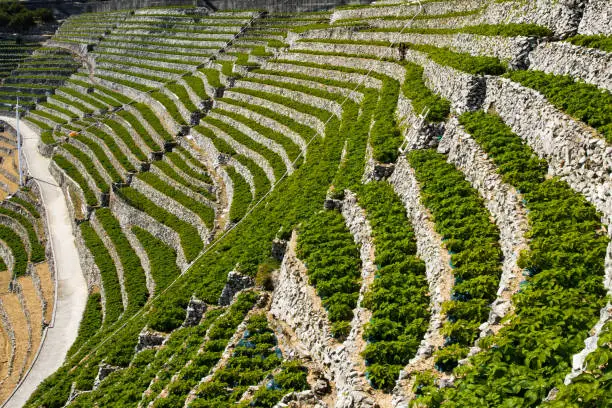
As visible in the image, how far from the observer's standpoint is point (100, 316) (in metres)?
34.6

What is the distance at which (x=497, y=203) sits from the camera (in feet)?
48.7

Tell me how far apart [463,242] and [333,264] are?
466 centimetres

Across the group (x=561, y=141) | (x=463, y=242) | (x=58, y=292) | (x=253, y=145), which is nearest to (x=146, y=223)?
(x=58, y=292)

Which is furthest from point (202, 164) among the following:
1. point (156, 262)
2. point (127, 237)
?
point (156, 262)

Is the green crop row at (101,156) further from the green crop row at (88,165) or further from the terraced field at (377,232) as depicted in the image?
the green crop row at (88,165)

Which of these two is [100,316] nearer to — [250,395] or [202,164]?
[202,164]

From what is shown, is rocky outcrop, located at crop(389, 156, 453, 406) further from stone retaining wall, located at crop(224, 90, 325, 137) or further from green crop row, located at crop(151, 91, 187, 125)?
green crop row, located at crop(151, 91, 187, 125)

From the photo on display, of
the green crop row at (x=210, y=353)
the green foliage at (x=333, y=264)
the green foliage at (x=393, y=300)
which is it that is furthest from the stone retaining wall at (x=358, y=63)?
the green crop row at (x=210, y=353)

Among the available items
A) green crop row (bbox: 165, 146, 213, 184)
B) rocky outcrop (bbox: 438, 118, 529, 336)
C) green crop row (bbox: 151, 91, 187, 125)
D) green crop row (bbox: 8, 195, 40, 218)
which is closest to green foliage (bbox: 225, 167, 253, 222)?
green crop row (bbox: 165, 146, 213, 184)

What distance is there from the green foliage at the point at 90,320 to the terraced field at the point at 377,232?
0.17m

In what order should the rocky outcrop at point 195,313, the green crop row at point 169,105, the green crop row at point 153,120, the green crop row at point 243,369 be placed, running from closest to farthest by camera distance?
the green crop row at point 243,369, the rocky outcrop at point 195,313, the green crop row at point 153,120, the green crop row at point 169,105

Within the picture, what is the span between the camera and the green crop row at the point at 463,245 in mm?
11530

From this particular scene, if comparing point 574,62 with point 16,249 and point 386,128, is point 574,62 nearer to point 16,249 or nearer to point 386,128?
point 386,128

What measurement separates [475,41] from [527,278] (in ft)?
57.1
